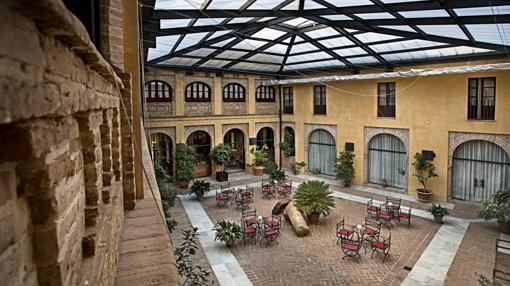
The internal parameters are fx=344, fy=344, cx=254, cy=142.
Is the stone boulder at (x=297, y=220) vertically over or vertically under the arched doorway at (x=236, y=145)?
under

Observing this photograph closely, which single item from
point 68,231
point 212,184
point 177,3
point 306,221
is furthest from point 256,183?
point 68,231

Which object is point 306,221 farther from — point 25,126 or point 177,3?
point 25,126

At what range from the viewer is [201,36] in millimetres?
12438

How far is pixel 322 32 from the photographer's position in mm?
13281

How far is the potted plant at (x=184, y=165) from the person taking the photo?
56.4 ft

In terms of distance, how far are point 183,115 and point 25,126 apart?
692 inches

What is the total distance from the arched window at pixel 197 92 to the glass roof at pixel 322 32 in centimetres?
113

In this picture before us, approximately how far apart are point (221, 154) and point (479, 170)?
1185cm

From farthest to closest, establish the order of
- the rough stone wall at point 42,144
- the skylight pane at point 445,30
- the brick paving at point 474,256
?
the skylight pane at point 445,30 → the brick paving at point 474,256 → the rough stone wall at point 42,144

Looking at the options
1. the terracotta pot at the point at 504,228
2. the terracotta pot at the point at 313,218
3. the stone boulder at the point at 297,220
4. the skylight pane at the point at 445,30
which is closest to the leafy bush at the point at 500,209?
the terracotta pot at the point at 504,228

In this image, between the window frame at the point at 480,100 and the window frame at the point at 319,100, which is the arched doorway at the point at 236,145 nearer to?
the window frame at the point at 319,100

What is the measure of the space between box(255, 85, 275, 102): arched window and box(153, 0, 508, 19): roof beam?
1075 centimetres

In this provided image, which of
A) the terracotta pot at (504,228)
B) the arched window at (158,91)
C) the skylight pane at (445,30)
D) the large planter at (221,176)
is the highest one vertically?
the skylight pane at (445,30)

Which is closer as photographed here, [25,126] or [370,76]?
[25,126]
